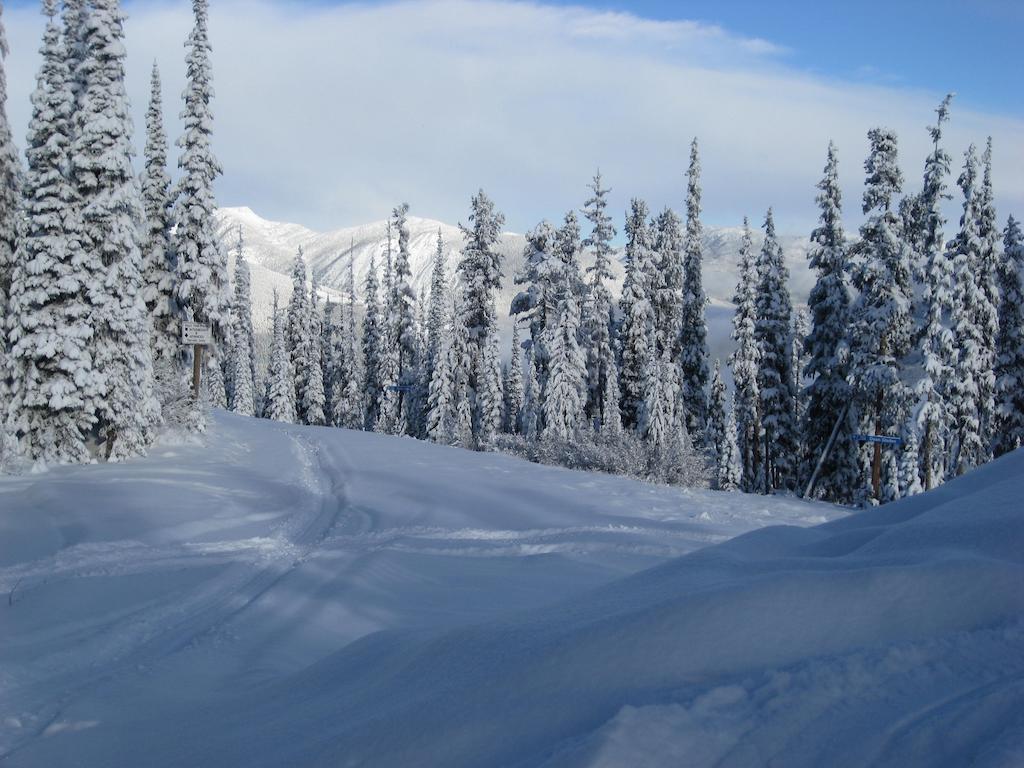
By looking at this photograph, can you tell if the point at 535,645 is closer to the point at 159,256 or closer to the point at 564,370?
the point at 159,256

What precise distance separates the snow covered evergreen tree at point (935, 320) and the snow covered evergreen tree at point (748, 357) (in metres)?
12.3

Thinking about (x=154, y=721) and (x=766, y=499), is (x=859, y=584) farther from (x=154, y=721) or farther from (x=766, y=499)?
(x=766, y=499)

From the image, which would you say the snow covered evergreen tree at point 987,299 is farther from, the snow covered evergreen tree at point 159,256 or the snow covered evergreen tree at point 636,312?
the snow covered evergreen tree at point 159,256

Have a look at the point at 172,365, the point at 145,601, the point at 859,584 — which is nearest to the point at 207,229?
the point at 172,365

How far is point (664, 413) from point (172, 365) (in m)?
24.3

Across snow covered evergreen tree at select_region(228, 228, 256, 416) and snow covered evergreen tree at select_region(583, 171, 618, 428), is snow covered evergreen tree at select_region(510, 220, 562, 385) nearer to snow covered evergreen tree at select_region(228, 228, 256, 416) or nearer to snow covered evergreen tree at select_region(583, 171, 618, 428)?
snow covered evergreen tree at select_region(583, 171, 618, 428)

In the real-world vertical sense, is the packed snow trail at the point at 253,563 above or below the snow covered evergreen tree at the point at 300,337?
below

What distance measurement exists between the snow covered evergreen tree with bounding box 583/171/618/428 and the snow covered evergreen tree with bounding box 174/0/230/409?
71.5 feet

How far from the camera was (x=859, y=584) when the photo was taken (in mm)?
3799

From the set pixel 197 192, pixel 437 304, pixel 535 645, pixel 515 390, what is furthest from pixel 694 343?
pixel 535 645

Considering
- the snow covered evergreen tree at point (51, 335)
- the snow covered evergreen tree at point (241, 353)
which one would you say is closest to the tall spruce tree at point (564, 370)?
the snow covered evergreen tree at point (51, 335)

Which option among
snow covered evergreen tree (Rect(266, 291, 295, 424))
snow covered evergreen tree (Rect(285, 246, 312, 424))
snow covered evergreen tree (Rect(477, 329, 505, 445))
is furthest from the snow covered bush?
snow covered evergreen tree (Rect(285, 246, 312, 424))

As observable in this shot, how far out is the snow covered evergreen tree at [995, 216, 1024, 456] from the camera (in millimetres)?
36906

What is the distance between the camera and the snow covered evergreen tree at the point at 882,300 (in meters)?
31.1
